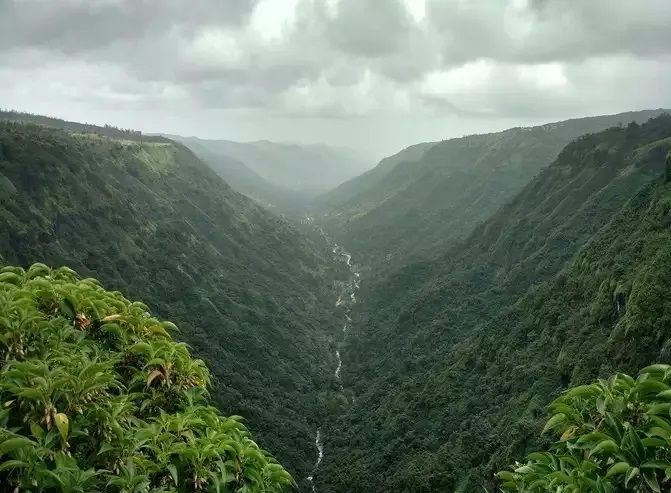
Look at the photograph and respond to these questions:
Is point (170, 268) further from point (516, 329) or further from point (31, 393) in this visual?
point (31, 393)

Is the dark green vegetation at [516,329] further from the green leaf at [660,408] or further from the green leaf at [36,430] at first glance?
the green leaf at [36,430]

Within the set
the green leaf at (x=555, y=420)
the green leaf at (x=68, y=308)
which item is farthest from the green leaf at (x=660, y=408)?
the green leaf at (x=68, y=308)

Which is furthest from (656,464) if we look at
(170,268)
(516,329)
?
(170,268)

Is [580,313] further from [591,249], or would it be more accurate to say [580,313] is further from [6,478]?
[6,478]

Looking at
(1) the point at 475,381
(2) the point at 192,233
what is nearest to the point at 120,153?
(2) the point at 192,233

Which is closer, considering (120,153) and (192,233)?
(192,233)

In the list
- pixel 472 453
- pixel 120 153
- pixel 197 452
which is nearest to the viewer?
pixel 197 452
